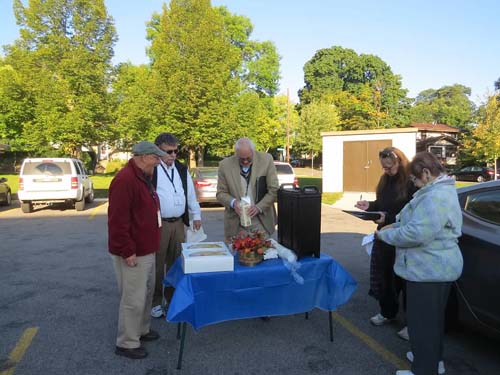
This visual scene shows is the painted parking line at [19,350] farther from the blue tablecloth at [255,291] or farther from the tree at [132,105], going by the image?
the tree at [132,105]

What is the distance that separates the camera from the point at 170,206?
4.20 m

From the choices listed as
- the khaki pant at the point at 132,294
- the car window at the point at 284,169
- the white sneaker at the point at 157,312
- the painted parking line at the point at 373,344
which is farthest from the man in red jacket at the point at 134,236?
the car window at the point at 284,169

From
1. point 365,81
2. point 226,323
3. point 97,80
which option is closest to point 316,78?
point 365,81

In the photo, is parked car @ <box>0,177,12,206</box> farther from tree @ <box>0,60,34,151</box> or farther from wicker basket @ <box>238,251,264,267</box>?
tree @ <box>0,60,34,151</box>

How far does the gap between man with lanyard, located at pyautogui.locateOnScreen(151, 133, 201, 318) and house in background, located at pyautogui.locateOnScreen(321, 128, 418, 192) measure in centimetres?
1577

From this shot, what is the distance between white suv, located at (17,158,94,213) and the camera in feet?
42.4

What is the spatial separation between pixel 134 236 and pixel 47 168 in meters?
11.2

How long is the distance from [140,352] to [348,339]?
75.6 inches

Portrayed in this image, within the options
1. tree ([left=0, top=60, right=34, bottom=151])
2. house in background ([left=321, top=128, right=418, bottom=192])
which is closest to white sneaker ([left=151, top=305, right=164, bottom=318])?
house in background ([left=321, top=128, right=418, bottom=192])

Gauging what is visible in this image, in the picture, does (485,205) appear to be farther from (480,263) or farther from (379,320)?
(379,320)

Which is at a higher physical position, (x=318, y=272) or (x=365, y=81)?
(x=365, y=81)

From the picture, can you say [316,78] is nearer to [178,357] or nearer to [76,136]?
[76,136]

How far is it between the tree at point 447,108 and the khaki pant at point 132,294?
75.5 meters

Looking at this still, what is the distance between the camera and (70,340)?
396 cm
